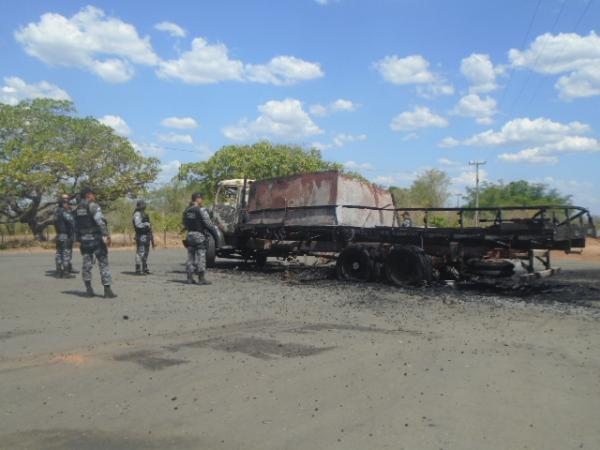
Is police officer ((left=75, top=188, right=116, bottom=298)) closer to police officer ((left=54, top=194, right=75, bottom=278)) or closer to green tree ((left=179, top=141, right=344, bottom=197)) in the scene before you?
police officer ((left=54, top=194, right=75, bottom=278))

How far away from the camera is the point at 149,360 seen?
17.2ft

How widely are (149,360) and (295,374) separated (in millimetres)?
1379

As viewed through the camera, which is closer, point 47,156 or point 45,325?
point 45,325

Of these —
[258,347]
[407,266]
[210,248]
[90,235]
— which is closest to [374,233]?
[407,266]

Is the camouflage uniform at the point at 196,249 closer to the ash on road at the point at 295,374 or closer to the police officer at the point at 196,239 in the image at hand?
the police officer at the point at 196,239

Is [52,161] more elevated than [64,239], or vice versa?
[52,161]

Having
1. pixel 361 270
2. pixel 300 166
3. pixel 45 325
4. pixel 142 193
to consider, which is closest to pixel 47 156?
pixel 142 193

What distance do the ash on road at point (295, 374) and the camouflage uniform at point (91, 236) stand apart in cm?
62

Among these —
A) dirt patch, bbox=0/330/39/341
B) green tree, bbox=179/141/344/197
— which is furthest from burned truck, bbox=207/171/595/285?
green tree, bbox=179/141/344/197

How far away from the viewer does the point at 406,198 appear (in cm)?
5159

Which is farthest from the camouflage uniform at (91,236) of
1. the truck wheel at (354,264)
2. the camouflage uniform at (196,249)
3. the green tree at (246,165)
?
the green tree at (246,165)

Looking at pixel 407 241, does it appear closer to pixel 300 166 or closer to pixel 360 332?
pixel 360 332

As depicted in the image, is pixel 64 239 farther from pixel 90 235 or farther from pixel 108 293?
pixel 108 293

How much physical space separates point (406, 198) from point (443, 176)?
678 centimetres
